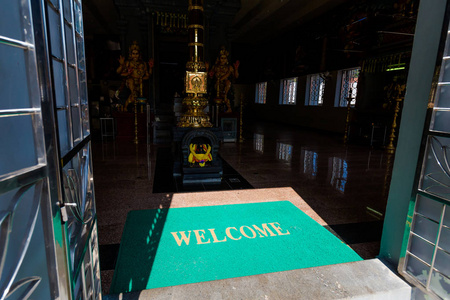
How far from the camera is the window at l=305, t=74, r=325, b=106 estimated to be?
1145 cm

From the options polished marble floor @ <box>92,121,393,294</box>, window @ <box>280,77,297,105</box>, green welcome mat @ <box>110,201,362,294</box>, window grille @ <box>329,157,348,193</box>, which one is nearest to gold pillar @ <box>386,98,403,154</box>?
polished marble floor @ <box>92,121,393,294</box>

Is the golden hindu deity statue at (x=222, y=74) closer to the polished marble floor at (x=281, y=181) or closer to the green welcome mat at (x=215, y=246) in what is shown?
the polished marble floor at (x=281, y=181)

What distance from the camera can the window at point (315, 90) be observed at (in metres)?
11.4

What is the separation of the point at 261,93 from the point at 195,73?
45.4ft

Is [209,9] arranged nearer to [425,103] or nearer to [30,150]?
[425,103]

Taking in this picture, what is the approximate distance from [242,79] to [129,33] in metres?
10.3

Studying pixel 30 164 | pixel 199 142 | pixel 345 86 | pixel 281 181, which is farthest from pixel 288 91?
pixel 30 164

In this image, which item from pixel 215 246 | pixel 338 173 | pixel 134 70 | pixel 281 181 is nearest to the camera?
pixel 215 246

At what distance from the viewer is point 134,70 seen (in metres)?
7.51

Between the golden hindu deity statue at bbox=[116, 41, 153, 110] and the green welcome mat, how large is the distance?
226 inches

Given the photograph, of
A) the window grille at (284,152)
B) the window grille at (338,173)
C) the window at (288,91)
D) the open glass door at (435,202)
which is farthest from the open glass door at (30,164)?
the window at (288,91)

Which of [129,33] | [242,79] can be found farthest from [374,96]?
[242,79]

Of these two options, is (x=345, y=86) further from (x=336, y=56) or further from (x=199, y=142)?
(x=199, y=142)

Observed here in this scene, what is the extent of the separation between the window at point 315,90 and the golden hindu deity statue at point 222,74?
201 inches
